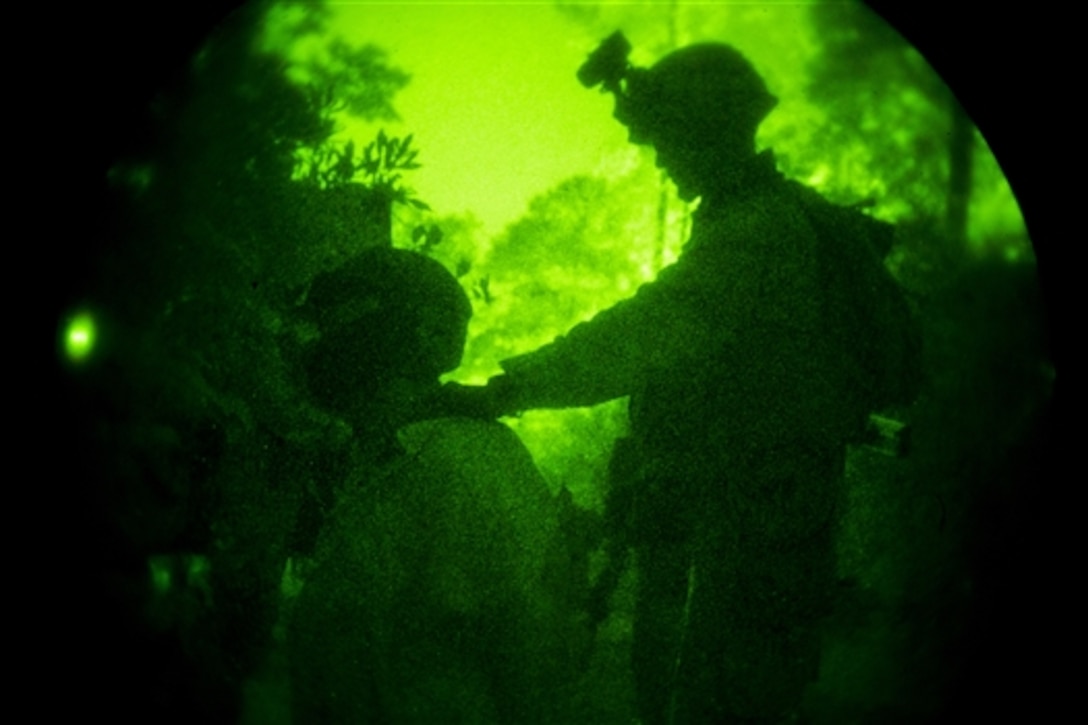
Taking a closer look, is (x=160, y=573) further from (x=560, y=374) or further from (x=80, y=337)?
(x=560, y=374)

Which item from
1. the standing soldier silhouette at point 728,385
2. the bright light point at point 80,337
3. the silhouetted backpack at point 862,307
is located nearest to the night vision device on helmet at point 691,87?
the standing soldier silhouette at point 728,385

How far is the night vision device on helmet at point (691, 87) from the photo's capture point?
5.26ft

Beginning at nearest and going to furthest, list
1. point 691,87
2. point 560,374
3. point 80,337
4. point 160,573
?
point 560,374 < point 691,87 < point 160,573 < point 80,337

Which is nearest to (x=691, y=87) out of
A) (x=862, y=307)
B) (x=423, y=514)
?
(x=862, y=307)

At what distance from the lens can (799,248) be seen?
163 cm

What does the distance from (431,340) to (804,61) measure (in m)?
0.97

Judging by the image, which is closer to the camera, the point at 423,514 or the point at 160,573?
the point at 423,514

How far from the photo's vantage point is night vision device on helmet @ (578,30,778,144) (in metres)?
1.60

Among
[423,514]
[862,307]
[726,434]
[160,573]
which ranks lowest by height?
[160,573]

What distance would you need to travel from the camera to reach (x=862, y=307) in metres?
1.66

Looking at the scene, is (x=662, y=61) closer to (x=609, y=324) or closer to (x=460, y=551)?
(x=609, y=324)

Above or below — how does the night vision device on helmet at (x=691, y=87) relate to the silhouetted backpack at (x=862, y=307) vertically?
above

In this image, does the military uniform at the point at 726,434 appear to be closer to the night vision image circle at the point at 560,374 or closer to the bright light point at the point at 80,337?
the night vision image circle at the point at 560,374

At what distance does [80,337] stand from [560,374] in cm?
125
